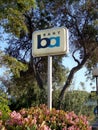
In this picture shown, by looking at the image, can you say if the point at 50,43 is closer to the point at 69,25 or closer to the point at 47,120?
the point at 47,120

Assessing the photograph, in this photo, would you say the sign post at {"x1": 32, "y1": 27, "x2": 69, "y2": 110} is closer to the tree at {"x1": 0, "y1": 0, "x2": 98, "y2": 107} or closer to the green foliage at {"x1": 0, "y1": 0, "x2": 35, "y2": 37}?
the green foliage at {"x1": 0, "y1": 0, "x2": 35, "y2": 37}

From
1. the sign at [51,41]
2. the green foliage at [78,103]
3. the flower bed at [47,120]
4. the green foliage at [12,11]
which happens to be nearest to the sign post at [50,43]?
the sign at [51,41]

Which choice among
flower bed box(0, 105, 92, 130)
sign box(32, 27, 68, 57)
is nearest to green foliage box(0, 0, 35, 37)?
sign box(32, 27, 68, 57)

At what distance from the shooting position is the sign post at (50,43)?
7.03 meters

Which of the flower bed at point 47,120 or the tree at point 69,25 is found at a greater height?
the tree at point 69,25

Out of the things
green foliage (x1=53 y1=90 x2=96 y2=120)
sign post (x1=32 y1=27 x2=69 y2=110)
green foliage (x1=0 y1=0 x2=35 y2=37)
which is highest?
green foliage (x1=0 y1=0 x2=35 y2=37)

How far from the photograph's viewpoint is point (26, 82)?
2455cm

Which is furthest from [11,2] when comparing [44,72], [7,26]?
[44,72]

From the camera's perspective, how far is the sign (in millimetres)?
7035

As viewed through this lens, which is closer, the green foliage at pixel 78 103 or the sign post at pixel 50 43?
the sign post at pixel 50 43

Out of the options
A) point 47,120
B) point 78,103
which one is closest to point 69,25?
point 78,103

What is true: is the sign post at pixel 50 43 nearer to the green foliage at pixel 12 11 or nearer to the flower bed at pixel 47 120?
the flower bed at pixel 47 120

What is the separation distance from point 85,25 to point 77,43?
4.67 ft

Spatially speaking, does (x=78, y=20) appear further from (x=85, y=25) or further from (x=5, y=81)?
(x=5, y=81)
